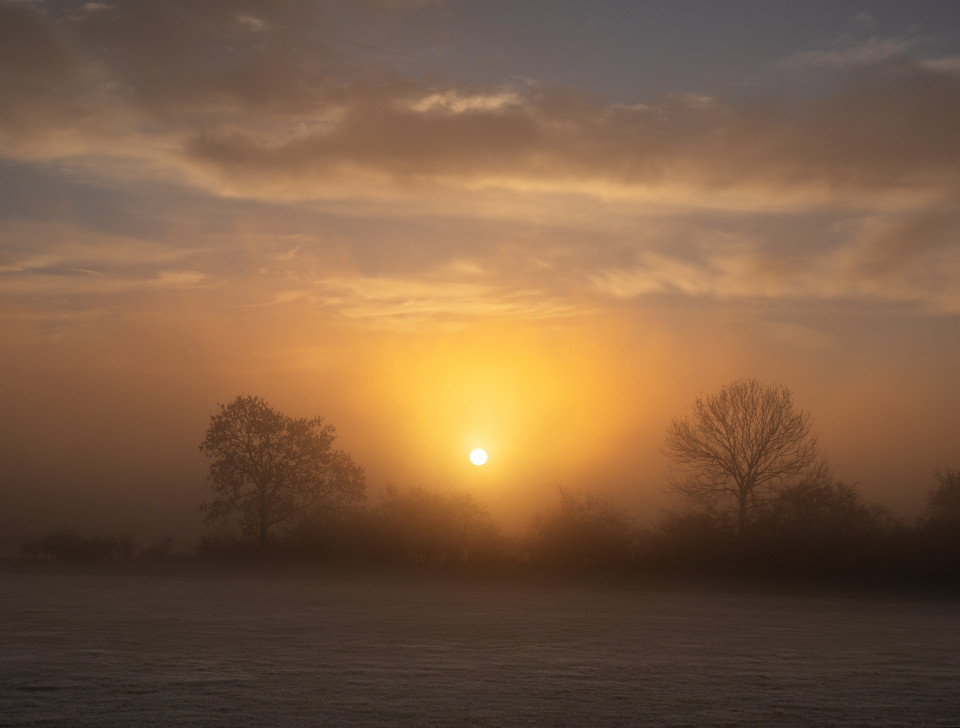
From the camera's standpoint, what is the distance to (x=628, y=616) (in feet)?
64.0

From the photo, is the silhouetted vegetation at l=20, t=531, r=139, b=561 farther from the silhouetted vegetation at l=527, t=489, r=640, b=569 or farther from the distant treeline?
the silhouetted vegetation at l=527, t=489, r=640, b=569

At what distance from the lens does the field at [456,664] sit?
7.82 m

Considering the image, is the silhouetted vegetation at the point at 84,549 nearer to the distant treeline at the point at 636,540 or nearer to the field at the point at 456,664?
the distant treeline at the point at 636,540

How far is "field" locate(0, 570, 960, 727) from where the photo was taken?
782 centimetres

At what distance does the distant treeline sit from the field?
44.1ft

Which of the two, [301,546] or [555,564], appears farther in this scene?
[301,546]

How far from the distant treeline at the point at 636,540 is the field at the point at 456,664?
13.4 meters

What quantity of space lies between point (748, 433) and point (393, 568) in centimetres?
1697

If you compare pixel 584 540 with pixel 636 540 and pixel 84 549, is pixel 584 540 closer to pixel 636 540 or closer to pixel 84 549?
pixel 636 540

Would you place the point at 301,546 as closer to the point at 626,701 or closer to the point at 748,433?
the point at 748,433

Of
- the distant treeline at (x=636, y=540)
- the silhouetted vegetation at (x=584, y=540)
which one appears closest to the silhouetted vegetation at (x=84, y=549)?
the distant treeline at (x=636, y=540)

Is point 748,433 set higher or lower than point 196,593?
higher

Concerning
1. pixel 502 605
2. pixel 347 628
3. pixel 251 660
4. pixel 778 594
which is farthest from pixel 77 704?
pixel 778 594

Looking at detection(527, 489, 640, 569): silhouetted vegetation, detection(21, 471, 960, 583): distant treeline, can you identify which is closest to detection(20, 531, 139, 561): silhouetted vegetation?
detection(21, 471, 960, 583): distant treeline
